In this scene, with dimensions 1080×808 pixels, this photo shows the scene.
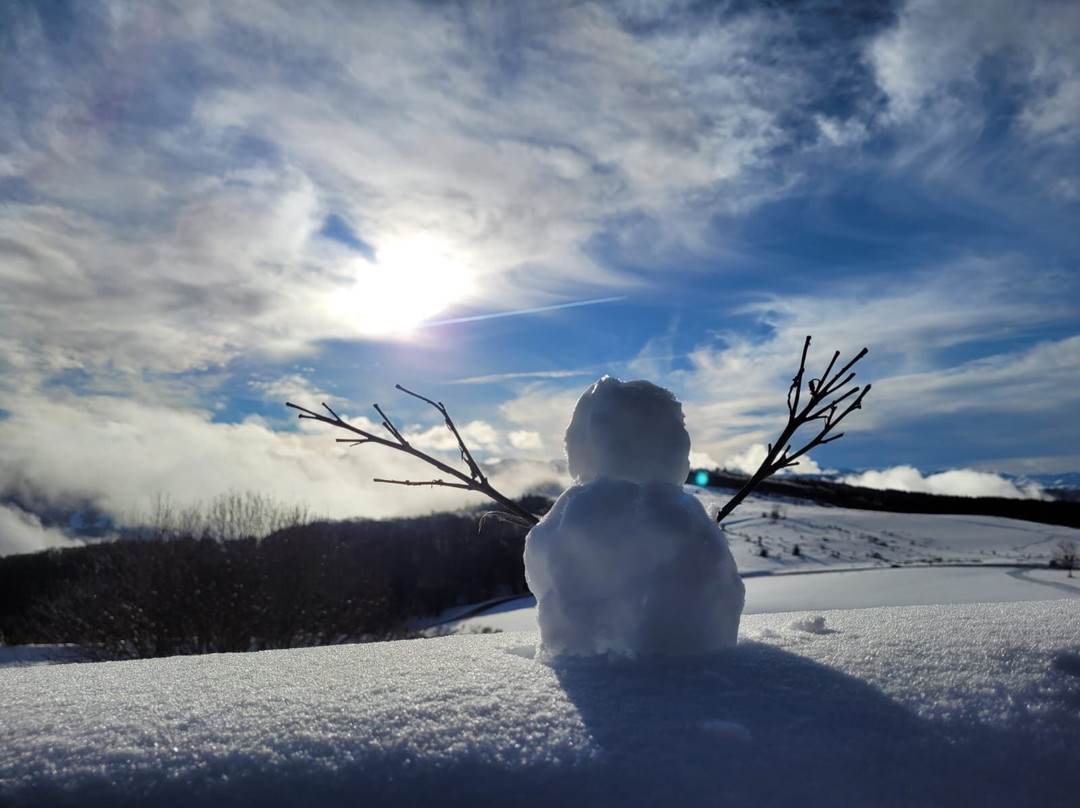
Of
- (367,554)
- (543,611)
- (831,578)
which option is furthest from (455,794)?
(367,554)

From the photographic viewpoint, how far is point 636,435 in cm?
200

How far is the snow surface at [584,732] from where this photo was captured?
3.80ft

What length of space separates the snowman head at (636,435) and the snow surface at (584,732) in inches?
21.6

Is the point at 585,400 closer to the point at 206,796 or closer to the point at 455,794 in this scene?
the point at 455,794

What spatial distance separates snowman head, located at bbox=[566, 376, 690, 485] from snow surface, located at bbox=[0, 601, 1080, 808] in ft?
1.80

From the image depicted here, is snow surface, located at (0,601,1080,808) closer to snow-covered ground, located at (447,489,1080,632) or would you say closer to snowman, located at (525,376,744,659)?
snowman, located at (525,376,744,659)

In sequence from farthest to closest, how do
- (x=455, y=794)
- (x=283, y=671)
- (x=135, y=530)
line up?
1. (x=135, y=530)
2. (x=283, y=671)
3. (x=455, y=794)

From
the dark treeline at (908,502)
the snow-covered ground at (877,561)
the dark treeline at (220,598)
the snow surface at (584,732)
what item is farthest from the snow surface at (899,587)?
the snow surface at (584,732)

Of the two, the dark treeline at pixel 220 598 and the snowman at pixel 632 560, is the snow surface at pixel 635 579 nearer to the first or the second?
the snowman at pixel 632 560

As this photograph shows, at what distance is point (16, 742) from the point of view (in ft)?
4.38

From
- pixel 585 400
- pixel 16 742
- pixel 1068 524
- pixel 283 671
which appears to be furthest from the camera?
pixel 1068 524

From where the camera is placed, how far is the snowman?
1775 mm

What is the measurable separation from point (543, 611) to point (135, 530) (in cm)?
Result: 2026

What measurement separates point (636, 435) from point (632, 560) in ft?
1.25
